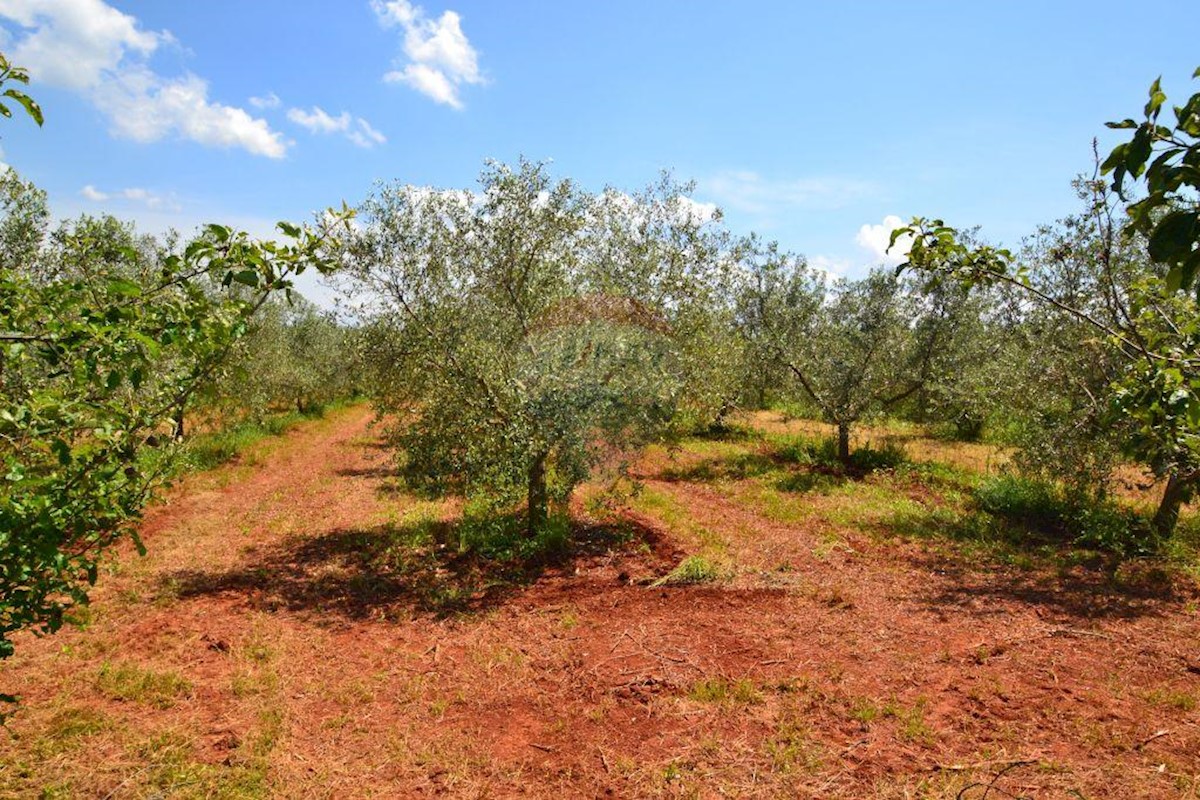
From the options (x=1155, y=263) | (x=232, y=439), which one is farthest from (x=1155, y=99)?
(x=232, y=439)

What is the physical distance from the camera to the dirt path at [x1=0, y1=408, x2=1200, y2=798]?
575 centimetres

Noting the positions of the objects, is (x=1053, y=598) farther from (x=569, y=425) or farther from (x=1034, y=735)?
(x=569, y=425)

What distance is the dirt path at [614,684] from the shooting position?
575 centimetres

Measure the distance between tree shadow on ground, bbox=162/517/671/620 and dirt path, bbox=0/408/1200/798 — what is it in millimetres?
91

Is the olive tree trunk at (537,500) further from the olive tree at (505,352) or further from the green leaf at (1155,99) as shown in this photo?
the green leaf at (1155,99)

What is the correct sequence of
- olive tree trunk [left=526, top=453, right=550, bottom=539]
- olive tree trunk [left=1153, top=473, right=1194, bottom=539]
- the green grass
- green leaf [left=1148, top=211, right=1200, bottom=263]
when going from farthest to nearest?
the green grass → olive tree trunk [left=526, top=453, right=550, bottom=539] → olive tree trunk [left=1153, top=473, right=1194, bottom=539] → green leaf [left=1148, top=211, right=1200, bottom=263]

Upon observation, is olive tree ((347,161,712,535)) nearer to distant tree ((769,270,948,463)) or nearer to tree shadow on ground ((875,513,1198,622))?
tree shadow on ground ((875,513,1198,622))

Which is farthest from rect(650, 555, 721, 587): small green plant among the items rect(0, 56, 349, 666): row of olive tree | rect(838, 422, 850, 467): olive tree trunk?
rect(838, 422, 850, 467): olive tree trunk

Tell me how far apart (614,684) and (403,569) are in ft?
18.1

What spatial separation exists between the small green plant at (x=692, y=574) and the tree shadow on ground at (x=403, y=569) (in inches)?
22.7

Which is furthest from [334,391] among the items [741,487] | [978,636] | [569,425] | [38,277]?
[978,636]

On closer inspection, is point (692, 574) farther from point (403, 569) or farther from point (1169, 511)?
point (1169, 511)

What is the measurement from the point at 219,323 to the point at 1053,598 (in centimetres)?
1134

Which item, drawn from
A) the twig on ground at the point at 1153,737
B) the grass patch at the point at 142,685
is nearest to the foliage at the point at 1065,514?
the twig on ground at the point at 1153,737
